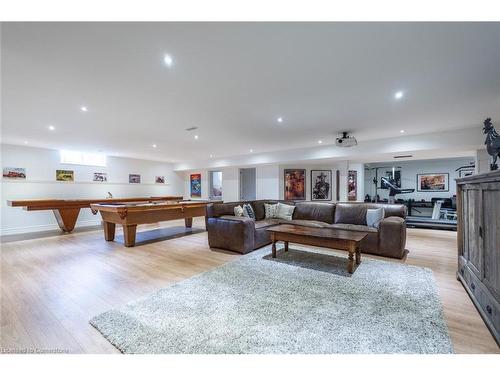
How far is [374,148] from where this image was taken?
596 centimetres

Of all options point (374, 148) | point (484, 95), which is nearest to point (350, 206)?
point (374, 148)

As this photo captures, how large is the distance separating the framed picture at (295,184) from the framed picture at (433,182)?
5.79 m

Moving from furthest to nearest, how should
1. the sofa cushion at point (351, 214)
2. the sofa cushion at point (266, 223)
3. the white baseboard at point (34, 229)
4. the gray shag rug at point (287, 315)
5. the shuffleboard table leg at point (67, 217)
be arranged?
the white baseboard at point (34, 229)
the shuffleboard table leg at point (67, 217)
the sofa cushion at point (351, 214)
the sofa cushion at point (266, 223)
the gray shag rug at point (287, 315)

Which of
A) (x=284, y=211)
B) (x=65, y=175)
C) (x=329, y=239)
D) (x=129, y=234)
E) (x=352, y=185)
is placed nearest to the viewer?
(x=329, y=239)

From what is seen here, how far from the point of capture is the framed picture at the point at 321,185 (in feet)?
27.7

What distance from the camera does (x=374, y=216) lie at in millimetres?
4352

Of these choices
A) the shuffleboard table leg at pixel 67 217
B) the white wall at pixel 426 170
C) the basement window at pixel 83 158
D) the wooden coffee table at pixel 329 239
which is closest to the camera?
the wooden coffee table at pixel 329 239

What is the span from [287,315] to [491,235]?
6.19 feet

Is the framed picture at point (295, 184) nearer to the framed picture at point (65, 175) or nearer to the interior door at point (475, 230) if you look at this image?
the interior door at point (475, 230)

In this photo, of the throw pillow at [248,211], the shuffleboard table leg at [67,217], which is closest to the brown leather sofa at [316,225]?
the throw pillow at [248,211]

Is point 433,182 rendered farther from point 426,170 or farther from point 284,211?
point 284,211

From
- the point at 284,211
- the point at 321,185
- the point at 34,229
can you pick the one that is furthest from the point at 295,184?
the point at 34,229
